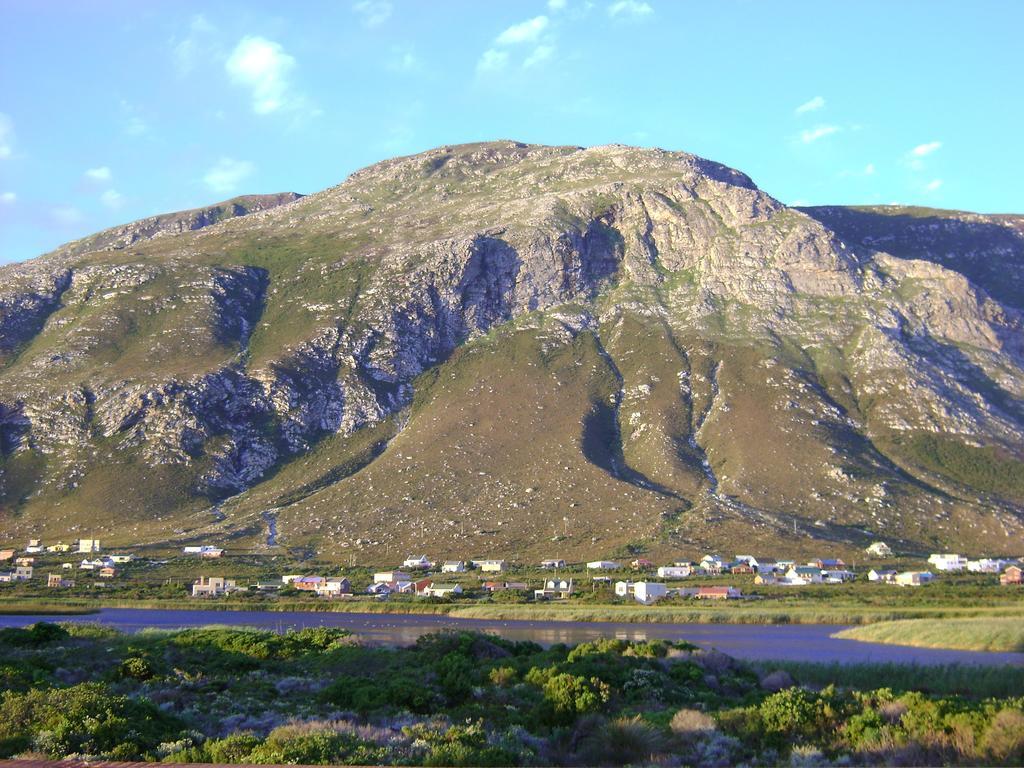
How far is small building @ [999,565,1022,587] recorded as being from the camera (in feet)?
307

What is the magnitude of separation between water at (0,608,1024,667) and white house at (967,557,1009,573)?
4677 cm

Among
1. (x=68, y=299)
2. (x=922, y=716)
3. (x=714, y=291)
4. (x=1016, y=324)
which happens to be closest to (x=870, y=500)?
(x=714, y=291)

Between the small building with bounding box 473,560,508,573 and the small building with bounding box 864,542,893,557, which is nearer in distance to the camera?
the small building with bounding box 473,560,508,573

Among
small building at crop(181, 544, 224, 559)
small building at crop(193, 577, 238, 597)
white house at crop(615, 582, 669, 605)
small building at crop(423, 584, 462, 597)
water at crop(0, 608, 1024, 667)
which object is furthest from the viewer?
small building at crop(181, 544, 224, 559)

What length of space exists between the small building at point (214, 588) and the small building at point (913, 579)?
213ft

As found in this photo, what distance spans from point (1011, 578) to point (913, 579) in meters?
11.3

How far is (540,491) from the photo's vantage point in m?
124

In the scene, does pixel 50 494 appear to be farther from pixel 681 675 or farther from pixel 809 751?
pixel 809 751

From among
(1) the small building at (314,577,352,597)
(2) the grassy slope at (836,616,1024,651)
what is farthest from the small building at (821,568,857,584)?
(1) the small building at (314,577,352,597)

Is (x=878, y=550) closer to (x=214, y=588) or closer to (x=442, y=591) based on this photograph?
(x=442, y=591)

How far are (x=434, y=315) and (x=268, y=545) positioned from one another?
241 feet

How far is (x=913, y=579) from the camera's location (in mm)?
93188

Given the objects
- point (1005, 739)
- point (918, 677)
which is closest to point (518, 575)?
point (918, 677)

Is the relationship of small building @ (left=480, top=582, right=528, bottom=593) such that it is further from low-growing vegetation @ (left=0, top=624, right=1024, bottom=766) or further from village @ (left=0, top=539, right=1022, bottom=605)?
low-growing vegetation @ (left=0, top=624, right=1024, bottom=766)
